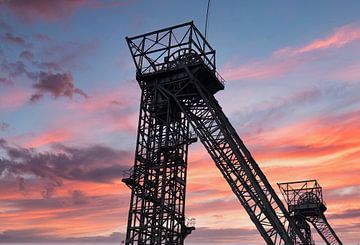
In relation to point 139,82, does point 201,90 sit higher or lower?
lower

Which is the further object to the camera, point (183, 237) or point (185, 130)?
point (185, 130)

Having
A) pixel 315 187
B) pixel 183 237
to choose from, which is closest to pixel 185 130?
pixel 183 237

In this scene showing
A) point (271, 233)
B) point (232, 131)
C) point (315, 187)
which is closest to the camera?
point (271, 233)

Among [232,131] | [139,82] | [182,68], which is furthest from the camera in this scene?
[139,82]

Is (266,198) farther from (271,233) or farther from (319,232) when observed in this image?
(319,232)

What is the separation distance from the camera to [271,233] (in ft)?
132

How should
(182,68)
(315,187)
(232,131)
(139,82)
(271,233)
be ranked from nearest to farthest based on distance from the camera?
(271,233)
(232,131)
(182,68)
(139,82)
(315,187)

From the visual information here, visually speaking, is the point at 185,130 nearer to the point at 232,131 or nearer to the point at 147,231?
the point at 232,131

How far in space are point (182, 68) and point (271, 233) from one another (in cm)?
1927

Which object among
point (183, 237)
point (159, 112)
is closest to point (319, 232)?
point (183, 237)

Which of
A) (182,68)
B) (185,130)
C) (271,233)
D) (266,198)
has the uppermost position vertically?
(182,68)

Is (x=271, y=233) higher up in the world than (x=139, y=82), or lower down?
lower down

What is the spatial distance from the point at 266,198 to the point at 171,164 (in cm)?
1113

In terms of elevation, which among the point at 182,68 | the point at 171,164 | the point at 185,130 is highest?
the point at 182,68
